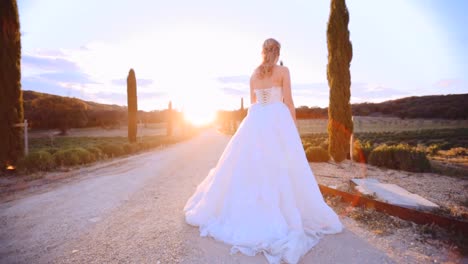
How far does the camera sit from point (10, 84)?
29.8 feet

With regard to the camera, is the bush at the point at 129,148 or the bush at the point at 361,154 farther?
the bush at the point at 129,148

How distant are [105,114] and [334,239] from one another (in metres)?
59.8

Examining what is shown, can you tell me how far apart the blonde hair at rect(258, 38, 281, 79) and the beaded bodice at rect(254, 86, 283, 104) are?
0.21 metres

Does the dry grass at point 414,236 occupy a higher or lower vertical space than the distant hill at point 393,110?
lower

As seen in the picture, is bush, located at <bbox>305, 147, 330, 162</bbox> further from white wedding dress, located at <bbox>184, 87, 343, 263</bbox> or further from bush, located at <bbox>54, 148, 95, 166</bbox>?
bush, located at <bbox>54, 148, 95, 166</bbox>

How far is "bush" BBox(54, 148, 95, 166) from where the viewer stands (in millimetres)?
9062

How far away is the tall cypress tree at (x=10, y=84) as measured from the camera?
29.3ft

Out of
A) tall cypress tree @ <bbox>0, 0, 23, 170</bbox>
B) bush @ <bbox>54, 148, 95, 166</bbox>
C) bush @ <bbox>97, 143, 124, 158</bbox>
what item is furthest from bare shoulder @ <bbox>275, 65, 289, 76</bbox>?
bush @ <bbox>97, 143, 124, 158</bbox>

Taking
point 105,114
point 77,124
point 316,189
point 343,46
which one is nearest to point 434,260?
point 316,189

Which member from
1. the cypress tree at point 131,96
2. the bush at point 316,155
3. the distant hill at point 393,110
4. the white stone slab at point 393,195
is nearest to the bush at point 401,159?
the bush at point 316,155

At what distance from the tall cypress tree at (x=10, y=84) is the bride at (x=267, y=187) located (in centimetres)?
875

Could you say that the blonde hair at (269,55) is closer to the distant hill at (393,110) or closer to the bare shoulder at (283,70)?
the bare shoulder at (283,70)

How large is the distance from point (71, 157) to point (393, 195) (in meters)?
9.94

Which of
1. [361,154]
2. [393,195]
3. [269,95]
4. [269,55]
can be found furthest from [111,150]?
[393,195]
